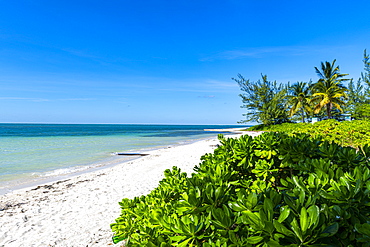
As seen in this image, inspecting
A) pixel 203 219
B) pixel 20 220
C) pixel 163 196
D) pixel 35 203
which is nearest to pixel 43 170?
pixel 35 203

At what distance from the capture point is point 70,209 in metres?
5.58

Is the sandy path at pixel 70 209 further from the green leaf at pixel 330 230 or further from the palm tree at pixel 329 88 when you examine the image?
the palm tree at pixel 329 88

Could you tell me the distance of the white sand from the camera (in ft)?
13.5

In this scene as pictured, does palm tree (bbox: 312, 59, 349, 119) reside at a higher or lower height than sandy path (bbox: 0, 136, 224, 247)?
higher

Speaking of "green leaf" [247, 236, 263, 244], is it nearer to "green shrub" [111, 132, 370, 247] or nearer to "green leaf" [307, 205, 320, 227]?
"green shrub" [111, 132, 370, 247]

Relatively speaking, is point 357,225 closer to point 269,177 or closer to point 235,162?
point 269,177

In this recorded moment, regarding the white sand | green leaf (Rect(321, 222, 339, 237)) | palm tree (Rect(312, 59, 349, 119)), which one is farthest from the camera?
palm tree (Rect(312, 59, 349, 119))

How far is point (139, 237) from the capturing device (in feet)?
5.34

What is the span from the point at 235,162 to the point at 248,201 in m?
1.66

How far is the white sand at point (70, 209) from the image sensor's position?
411 cm

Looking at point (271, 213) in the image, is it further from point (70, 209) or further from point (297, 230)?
point (70, 209)

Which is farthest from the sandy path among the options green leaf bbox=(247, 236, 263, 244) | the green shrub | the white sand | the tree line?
the tree line

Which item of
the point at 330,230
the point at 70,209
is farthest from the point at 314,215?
the point at 70,209

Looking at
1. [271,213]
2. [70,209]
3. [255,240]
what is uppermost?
[271,213]
